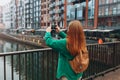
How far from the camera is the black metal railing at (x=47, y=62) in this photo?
123 inches

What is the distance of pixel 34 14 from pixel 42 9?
7.75 meters

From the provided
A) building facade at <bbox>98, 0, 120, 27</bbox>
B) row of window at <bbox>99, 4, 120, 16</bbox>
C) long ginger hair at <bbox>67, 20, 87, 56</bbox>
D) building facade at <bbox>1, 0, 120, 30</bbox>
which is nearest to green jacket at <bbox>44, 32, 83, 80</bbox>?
long ginger hair at <bbox>67, 20, 87, 56</bbox>

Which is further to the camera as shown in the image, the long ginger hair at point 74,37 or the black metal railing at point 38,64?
Result: the black metal railing at point 38,64

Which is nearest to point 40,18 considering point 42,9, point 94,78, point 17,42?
point 42,9

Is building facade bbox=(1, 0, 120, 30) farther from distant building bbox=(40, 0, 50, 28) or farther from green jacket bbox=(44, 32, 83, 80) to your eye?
green jacket bbox=(44, 32, 83, 80)

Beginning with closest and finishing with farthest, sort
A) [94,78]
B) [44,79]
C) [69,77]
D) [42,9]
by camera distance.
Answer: [69,77], [44,79], [94,78], [42,9]

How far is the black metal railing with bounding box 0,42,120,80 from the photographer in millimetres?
3131

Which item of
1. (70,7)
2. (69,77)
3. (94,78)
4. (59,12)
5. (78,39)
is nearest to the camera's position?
(78,39)

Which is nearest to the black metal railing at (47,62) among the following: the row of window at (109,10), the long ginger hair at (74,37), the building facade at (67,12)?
the long ginger hair at (74,37)

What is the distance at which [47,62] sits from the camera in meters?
3.66

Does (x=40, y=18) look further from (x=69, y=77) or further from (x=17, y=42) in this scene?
(x=69, y=77)

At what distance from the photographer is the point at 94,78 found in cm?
475

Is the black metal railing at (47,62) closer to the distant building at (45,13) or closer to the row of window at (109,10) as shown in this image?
the row of window at (109,10)

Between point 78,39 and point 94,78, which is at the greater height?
point 78,39
